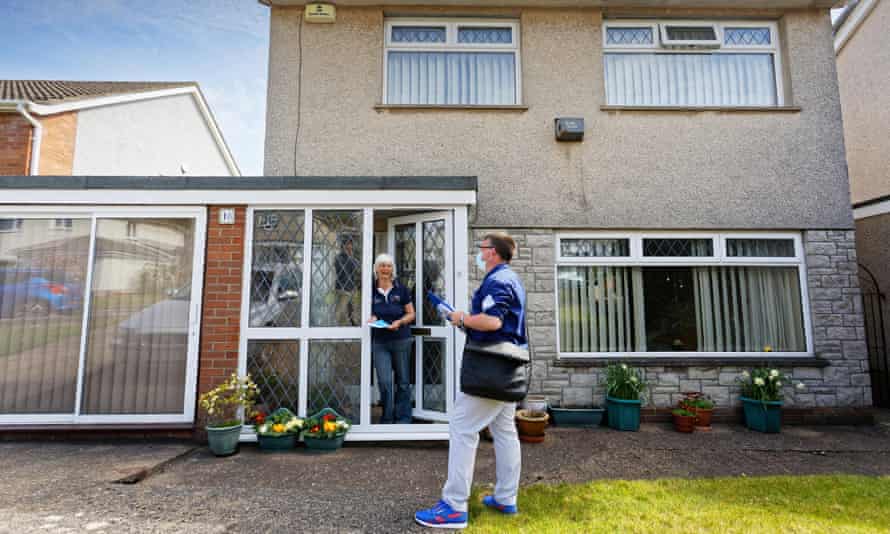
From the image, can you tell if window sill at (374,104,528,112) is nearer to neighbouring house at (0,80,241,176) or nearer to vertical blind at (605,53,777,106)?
vertical blind at (605,53,777,106)

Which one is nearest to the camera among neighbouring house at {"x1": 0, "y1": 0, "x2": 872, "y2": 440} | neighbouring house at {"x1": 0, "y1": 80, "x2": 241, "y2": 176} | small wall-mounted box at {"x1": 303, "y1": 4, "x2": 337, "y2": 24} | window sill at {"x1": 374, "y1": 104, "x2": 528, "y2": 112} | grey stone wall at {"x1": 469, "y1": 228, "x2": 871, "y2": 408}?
neighbouring house at {"x1": 0, "y1": 0, "x2": 872, "y2": 440}

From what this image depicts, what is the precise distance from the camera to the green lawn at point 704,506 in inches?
97.1

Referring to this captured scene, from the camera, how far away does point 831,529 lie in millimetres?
2436

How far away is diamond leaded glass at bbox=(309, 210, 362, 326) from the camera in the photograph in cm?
410

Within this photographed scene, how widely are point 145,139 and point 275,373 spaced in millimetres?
9094

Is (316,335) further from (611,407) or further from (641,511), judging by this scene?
(611,407)

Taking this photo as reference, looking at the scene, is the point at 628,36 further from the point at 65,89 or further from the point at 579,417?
the point at 65,89

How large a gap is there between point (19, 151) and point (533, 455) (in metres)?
9.12

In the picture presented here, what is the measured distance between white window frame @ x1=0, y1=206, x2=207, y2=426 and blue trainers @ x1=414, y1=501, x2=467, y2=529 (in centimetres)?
266

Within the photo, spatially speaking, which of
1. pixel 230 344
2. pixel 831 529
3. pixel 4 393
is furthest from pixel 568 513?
pixel 4 393

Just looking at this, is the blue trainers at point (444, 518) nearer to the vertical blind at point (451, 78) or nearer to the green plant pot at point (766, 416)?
the green plant pot at point (766, 416)

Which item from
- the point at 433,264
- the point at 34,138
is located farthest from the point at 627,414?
the point at 34,138

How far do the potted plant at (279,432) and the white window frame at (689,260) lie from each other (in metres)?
3.03

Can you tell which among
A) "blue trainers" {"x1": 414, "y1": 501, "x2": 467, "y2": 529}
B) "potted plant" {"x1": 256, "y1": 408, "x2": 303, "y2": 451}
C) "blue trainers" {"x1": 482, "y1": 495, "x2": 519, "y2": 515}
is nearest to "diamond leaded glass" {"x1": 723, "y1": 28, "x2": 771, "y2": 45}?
"blue trainers" {"x1": 482, "y1": 495, "x2": 519, "y2": 515}
